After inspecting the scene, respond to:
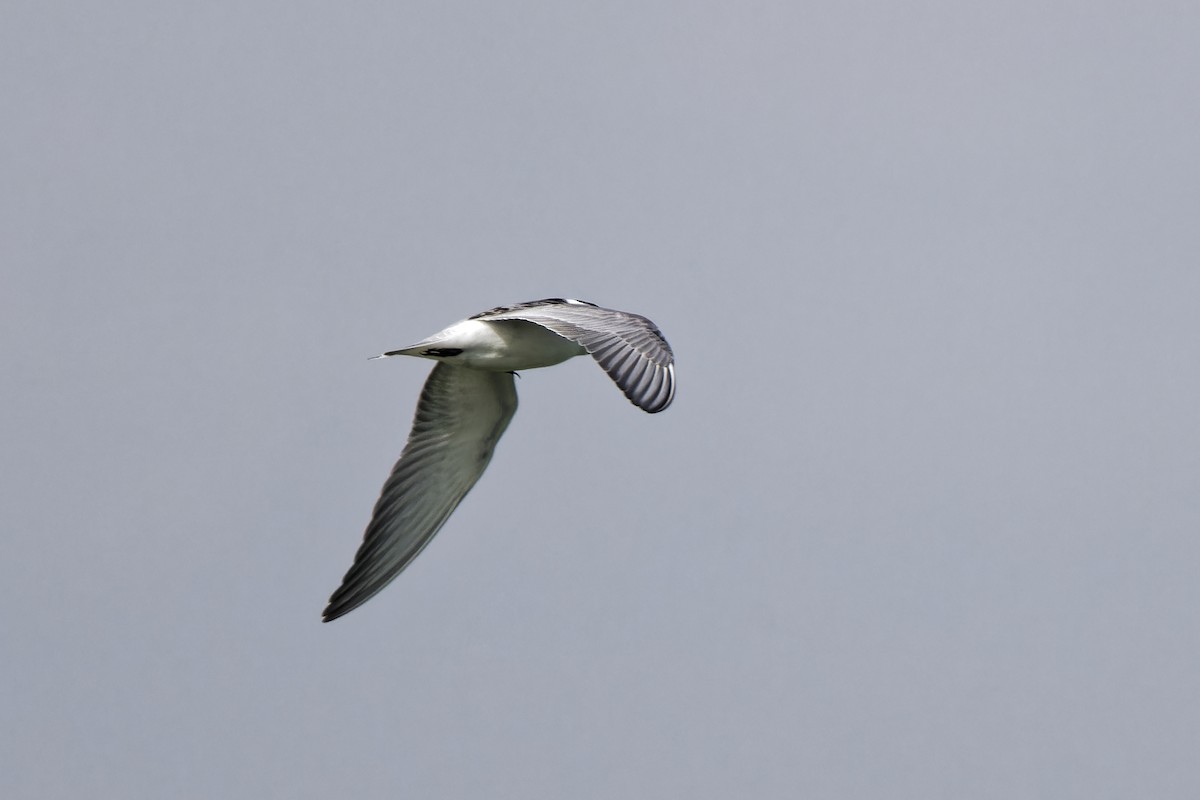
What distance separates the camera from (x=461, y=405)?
69.5ft

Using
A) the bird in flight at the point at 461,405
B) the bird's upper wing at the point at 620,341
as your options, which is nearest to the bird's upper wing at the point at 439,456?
the bird in flight at the point at 461,405

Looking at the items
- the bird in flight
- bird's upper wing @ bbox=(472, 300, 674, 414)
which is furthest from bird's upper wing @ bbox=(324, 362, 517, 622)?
bird's upper wing @ bbox=(472, 300, 674, 414)

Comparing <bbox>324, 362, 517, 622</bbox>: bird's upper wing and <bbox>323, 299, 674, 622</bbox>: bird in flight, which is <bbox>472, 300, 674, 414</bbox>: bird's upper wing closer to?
<bbox>323, 299, 674, 622</bbox>: bird in flight

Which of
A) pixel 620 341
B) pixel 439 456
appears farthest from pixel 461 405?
pixel 620 341

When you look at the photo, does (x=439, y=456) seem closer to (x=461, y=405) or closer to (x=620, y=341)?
(x=461, y=405)

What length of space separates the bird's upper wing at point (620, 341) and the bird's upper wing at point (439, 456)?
1.41 m

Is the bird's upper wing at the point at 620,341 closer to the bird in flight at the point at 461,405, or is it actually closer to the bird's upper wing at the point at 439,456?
the bird in flight at the point at 461,405

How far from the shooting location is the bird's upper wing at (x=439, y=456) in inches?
811

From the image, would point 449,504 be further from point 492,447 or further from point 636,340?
point 636,340

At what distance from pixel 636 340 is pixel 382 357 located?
8.71 ft

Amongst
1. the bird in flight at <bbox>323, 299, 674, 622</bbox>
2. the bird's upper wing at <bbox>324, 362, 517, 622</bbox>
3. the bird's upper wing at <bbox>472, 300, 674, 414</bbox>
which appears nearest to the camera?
the bird's upper wing at <bbox>472, 300, 674, 414</bbox>

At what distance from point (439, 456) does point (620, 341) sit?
15.3 feet

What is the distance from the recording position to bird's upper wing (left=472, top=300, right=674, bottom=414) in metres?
15.8

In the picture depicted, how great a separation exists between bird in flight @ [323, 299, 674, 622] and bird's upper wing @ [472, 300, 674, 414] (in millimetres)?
18
